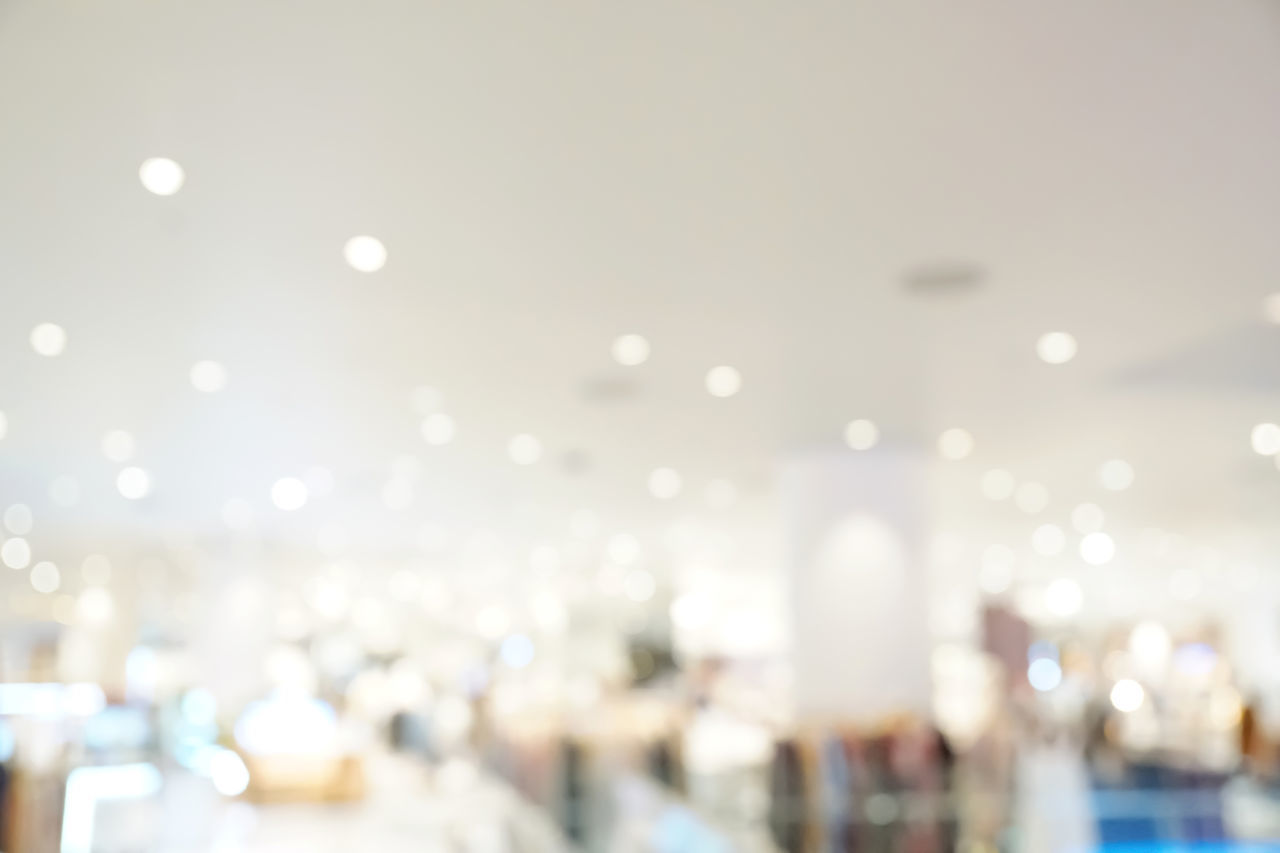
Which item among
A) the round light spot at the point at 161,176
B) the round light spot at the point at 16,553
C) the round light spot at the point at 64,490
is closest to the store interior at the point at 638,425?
the round light spot at the point at 161,176

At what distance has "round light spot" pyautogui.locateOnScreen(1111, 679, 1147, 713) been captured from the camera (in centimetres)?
1239

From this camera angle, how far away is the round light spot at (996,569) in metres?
13.4

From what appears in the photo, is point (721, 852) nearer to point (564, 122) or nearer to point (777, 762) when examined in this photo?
point (777, 762)

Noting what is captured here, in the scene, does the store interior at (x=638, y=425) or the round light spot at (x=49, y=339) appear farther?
the round light spot at (x=49, y=339)

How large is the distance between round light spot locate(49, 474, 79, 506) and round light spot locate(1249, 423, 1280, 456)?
7520 mm

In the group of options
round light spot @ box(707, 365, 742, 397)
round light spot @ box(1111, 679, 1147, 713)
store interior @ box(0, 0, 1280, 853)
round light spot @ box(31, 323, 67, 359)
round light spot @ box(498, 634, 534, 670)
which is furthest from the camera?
round light spot @ box(498, 634, 534, 670)

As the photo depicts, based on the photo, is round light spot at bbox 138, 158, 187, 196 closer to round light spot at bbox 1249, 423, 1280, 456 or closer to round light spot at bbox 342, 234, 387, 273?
round light spot at bbox 342, 234, 387, 273

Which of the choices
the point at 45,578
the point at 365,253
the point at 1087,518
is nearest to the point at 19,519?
the point at 45,578

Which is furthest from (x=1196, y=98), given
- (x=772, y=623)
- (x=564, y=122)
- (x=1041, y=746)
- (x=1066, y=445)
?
(x=772, y=623)

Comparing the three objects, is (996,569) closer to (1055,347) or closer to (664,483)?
(664,483)

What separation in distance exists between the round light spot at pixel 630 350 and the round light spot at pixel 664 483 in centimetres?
336

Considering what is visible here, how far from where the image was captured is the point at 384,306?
15.1 feet

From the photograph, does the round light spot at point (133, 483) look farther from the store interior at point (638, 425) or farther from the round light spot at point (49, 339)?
the round light spot at point (49, 339)

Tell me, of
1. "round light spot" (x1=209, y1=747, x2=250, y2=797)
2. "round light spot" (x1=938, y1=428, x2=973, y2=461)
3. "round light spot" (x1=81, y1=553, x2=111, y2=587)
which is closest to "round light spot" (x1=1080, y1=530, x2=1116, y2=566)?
"round light spot" (x1=938, y1=428, x2=973, y2=461)
